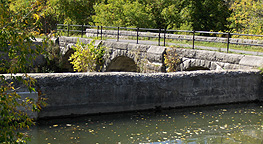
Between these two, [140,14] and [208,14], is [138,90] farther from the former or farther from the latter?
[208,14]

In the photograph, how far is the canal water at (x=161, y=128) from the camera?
800cm

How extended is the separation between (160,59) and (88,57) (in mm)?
3964

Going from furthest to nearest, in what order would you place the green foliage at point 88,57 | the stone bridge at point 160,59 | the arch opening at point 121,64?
1. the arch opening at point 121,64
2. the green foliage at point 88,57
3. the stone bridge at point 160,59

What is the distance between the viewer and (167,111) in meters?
10.4

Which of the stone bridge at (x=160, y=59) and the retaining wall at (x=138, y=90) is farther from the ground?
the stone bridge at (x=160, y=59)

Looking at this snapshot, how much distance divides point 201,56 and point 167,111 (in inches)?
126

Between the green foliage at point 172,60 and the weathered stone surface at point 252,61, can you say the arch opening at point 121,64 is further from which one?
the weathered stone surface at point 252,61

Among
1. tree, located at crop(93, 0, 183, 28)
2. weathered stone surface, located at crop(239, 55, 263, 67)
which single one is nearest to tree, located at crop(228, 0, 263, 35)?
tree, located at crop(93, 0, 183, 28)

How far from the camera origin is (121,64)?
58.5 feet

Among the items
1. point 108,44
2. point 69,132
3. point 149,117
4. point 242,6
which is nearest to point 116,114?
point 149,117

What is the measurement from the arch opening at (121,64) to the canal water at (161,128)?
715 centimetres

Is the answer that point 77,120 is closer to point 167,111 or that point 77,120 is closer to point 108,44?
point 167,111

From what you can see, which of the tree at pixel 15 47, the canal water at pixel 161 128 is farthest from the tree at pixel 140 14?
the tree at pixel 15 47

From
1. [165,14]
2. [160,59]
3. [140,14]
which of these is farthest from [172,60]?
[165,14]
